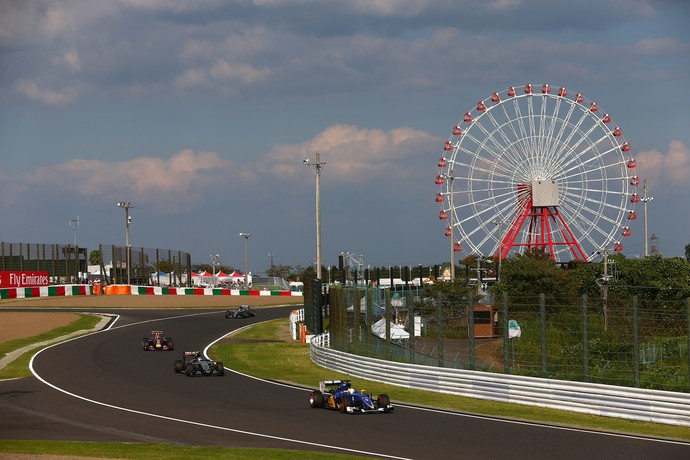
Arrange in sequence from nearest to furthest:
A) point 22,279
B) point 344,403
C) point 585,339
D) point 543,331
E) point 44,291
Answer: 1. point 585,339
2. point 344,403
3. point 543,331
4. point 44,291
5. point 22,279

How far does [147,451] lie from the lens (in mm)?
17312

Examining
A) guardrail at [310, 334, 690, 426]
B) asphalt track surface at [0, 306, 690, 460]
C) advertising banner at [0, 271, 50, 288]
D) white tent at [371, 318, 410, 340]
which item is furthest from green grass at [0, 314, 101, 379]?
advertising banner at [0, 271, 50, 288]

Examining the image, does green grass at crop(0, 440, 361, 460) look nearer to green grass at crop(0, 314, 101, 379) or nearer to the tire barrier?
green grass at crop(0, 314, 101, 379)

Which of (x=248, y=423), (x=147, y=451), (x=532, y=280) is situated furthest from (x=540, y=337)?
(x=532, y=280)

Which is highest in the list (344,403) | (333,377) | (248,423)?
(344,403)

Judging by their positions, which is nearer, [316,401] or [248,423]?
[248,423]

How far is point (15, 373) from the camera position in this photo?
34.5 meters

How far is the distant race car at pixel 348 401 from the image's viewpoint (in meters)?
22.8

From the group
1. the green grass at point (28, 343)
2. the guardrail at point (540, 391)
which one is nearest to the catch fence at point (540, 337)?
the guardrail at point (540, 391)

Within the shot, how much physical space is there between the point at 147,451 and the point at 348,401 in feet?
22.0

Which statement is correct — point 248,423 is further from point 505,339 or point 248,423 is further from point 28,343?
point 28,343

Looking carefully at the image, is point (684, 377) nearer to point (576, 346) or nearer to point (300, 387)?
point (576, 346)

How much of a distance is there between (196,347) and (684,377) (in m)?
29.6

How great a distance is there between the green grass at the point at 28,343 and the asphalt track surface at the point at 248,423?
121 centimetres
